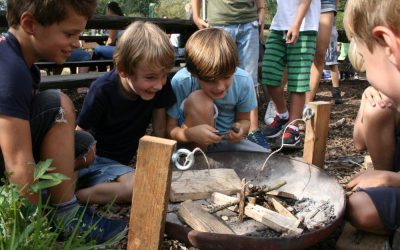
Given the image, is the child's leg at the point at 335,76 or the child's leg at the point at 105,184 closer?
the child's leg at the point at 105,184

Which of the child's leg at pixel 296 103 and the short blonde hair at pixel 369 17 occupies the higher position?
the short blonde hair at pixel 369 17

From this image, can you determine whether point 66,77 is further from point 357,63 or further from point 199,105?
point 357,63

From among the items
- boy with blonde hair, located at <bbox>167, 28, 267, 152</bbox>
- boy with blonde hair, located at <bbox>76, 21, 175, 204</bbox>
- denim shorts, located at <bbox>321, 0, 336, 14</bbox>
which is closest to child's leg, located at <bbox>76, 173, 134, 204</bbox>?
boy with blonde hair, located at <bbox>76, 21, 175, 204</bbox>

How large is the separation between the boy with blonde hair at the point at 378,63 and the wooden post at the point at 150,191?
22.3 inches

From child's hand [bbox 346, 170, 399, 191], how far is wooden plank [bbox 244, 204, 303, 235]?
0.35 m

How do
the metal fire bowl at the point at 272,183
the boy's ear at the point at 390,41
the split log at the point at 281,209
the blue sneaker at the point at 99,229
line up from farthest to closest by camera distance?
the split log at the point at 281,209, the blue sneaker at the point at 99,229, the metal fire bowl at the point at 272,183, the boy's ear at the point at 390,41

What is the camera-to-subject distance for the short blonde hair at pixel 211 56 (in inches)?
83.4

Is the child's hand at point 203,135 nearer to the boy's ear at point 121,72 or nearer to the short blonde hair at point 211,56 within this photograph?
the short blonde hair at point 211,56

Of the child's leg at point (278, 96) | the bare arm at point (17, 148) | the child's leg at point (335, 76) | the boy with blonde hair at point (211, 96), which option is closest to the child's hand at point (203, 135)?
the boy with blonde hair at point (211, 96)

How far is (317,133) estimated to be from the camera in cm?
187

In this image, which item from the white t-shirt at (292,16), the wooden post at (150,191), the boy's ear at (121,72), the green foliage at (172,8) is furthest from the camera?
the green foliage at (172,8)

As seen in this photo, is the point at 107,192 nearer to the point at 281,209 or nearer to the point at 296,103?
the point at 281,209

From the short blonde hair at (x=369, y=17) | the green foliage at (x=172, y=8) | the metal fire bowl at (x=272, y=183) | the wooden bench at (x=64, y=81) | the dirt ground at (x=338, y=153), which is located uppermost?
the green foliage at (x=172, y=8)

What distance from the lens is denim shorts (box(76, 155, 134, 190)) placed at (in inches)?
77.1
